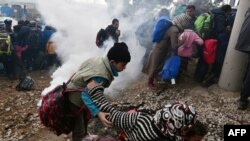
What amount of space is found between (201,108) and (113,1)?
1171 centimetres

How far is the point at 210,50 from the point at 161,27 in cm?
122

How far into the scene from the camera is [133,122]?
8.11 feet

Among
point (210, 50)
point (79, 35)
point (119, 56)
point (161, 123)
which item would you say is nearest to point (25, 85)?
point (79, 35)

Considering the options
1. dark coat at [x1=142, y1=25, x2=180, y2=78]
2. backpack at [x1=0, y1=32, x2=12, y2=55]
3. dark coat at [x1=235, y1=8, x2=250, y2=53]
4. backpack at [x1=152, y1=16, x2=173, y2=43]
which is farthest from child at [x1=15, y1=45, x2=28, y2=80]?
dark coat at [x1=235, y1=8, x2=250, y2=53]

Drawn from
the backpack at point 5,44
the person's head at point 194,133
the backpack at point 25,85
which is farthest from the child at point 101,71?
the backpack at point 5,44

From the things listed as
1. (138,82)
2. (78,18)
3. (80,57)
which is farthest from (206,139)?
(78,18)

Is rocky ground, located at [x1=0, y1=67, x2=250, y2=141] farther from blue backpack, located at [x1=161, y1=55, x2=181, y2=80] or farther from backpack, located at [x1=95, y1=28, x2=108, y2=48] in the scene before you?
backpack, located at [x1=95, y1=28, x2=108, y2=48]

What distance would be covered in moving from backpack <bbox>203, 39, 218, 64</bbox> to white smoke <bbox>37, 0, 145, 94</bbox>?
89.4 inches

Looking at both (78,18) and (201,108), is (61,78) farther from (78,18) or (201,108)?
(78,18)

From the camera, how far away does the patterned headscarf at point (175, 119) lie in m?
2.22

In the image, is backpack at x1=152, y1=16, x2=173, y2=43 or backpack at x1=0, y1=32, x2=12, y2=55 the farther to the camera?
backpack at x1=0, y1=32, x2=12, y2=55

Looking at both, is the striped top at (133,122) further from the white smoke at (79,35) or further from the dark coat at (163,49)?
the white smoke at (79,35)

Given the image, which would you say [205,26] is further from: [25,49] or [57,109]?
[25,49]

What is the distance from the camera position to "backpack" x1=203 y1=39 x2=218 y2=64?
6.49m
